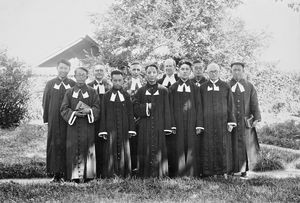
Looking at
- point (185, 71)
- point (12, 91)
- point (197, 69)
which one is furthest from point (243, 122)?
point (12, 91)

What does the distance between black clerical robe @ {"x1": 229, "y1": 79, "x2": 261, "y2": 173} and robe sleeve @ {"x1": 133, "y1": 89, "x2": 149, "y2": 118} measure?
1.86 metres

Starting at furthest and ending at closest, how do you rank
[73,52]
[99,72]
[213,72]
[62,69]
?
[73,52] → [99,72] → [62,69] → [213,72]

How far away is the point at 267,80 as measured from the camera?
18.0 meters

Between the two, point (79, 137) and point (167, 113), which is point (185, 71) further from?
point (79, 137)

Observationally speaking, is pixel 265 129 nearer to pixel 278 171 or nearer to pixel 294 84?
pixel 294 84

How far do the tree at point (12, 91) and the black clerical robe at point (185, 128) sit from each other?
381 inches

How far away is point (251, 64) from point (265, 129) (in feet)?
11.1

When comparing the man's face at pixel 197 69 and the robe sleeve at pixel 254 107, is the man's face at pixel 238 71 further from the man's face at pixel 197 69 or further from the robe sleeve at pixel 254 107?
the man's face at pixel 197 69

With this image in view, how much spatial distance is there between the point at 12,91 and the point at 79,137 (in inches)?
372

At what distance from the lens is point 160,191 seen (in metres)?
5.48

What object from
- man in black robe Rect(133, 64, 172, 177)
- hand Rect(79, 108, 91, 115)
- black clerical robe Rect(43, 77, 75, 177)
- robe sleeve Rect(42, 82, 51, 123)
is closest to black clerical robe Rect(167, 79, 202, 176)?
man in black robe Rect(133, 64, 172, 177)

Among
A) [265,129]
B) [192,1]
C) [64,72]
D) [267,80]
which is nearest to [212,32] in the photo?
[192,1]

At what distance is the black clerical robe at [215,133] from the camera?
688 cm

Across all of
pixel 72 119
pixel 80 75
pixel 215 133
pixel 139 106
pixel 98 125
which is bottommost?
pixel 215 133
